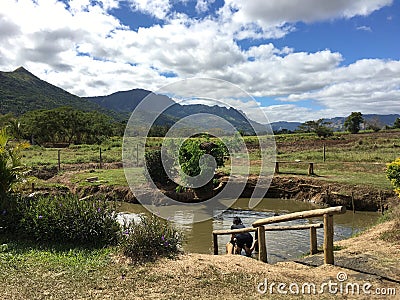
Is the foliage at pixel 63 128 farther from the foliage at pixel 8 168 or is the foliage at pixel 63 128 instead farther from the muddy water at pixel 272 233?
the foliage at pixel 8 168

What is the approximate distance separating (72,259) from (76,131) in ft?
152

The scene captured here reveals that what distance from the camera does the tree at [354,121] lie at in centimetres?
4869

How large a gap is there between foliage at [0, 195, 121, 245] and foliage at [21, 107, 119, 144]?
41394 millimetres

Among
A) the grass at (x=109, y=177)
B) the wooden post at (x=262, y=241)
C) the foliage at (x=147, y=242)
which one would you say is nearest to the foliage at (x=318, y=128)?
the grass at (x=109, y=177)

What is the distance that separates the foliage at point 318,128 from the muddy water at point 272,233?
107ft

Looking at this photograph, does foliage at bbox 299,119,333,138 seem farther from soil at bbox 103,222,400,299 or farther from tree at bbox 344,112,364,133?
soil at bbox 103,222,400,299

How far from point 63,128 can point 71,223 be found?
44748mm

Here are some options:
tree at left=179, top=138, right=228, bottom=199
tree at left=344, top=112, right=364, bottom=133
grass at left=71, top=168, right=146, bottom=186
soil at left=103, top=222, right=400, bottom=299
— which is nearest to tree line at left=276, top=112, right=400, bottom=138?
tree at left=344, top=112, right=364, bottom=133

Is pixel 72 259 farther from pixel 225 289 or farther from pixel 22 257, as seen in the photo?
pixel 225 289

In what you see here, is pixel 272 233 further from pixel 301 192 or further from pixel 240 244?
pixel 301 192

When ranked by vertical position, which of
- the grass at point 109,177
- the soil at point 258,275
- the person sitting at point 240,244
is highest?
the grass at point 109,177

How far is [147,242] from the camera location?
5727 millimetres

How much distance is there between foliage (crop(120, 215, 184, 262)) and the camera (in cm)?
564

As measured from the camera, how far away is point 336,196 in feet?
46.0
